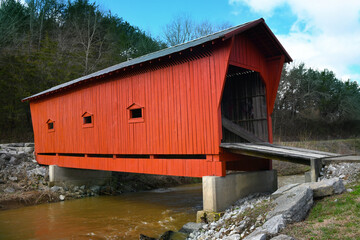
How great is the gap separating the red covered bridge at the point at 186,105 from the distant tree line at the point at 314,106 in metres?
19.6

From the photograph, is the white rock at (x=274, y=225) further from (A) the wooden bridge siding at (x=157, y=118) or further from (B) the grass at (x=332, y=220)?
(A) the wooden bridge siding at (x=157, y=118)

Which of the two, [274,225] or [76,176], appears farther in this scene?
[76,176]

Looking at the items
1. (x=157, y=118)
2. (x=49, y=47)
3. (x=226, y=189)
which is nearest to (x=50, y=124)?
(x=157, y=118)

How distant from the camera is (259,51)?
8844 mm

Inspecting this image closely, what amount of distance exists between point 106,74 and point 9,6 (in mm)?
20104

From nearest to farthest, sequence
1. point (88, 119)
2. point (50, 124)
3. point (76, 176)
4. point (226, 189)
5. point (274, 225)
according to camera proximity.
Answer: point (274, 225), point (226, 189), point (88, 119), point (76, 176), point (50, 124)

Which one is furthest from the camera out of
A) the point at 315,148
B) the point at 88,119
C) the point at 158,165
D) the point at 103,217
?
the point at 315,148

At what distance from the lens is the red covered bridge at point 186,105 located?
24.1ft

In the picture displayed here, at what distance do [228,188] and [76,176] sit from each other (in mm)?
8623

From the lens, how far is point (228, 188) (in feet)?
23.7

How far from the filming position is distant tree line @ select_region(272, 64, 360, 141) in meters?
28.3

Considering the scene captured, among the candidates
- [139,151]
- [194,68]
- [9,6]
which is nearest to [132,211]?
[139,151]

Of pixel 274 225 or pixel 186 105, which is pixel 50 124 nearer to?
pixel 186 105

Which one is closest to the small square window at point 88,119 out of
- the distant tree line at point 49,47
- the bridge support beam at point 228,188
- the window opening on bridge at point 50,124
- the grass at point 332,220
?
the window opening on bridge at point 50,124
